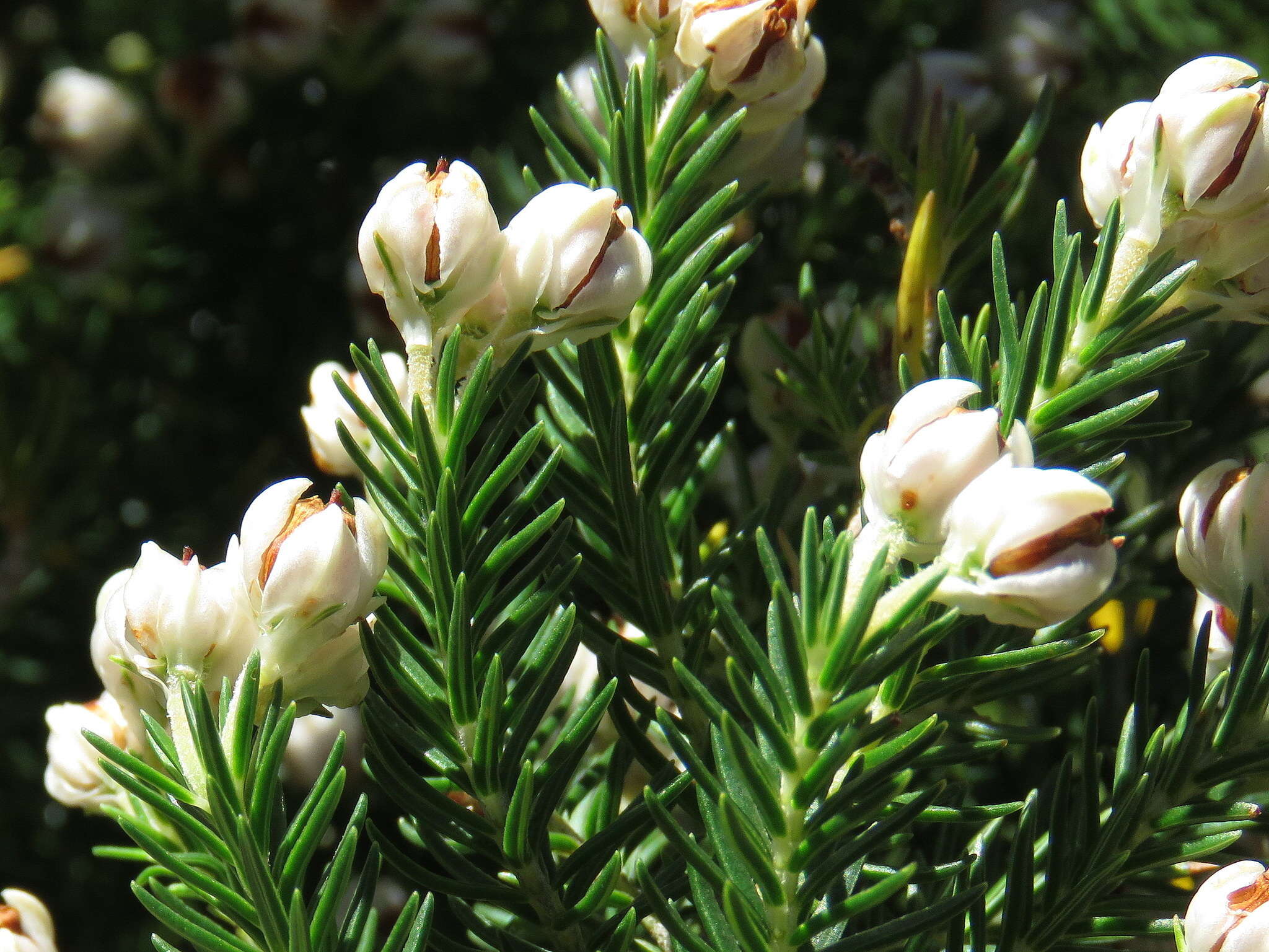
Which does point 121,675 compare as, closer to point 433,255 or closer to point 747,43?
point 433,255

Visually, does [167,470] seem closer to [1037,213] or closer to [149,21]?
[149,21]

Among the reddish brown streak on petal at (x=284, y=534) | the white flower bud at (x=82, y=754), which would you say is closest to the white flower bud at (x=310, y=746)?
the white flower bud at (x=82, y=754)

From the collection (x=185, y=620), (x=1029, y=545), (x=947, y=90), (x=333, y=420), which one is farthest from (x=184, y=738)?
(x=947, y=90)

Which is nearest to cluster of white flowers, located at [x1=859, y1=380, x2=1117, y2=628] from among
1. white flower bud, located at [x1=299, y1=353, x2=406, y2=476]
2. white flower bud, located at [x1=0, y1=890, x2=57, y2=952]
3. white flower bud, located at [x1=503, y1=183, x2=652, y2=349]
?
white flower bud, located at [x1=503, y1=183, x2=652, y2=349]

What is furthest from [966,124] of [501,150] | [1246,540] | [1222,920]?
[1222,920]

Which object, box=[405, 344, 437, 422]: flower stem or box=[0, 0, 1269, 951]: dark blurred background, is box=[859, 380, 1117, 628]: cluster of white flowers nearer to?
box=[405, 344, 437, 422]: flower stem
